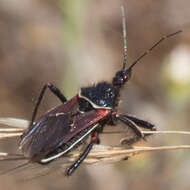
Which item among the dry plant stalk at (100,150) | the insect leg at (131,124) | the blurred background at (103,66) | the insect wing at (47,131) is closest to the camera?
the dry plant stalk at (100,150)

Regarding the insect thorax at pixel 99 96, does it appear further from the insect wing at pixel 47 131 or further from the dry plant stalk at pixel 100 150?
the dry plant stalk at pixel 100 150

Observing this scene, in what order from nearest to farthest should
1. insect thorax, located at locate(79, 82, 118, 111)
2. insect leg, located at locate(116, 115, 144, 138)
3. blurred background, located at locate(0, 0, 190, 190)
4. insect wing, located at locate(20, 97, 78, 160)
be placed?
insect wing, located at locate(20, 97, 78, 160)
insect leg, located at locate(116, 115, 144, 138)
insect thorax, located at locate(79, 82, 118, 111)
blurred background, located at locate(0, 0, 190, 190)

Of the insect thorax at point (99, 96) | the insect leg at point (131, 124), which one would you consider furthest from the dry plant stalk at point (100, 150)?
the insect thorax at point (99, 96)

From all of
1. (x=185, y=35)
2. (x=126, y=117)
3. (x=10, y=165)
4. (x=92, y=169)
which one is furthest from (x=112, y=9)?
(x=10, y=165)

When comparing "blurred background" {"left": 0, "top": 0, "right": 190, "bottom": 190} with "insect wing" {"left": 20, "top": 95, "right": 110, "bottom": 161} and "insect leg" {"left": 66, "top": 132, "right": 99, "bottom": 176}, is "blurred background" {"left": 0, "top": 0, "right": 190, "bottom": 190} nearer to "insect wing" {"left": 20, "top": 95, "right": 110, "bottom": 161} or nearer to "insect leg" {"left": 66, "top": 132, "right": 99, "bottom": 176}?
"insect wing" {"left": 20, "top": 95, "right": 110, "bottom": 161}

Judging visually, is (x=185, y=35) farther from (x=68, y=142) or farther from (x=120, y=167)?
(x=68, y=142)

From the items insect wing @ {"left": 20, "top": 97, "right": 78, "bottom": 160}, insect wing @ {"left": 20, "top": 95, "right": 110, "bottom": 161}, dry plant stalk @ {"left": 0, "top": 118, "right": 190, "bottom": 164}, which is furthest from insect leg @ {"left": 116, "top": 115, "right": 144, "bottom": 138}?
dry plant stalk @ {"left": 0, "top": 118, "right": 190, "bottom": 164}
